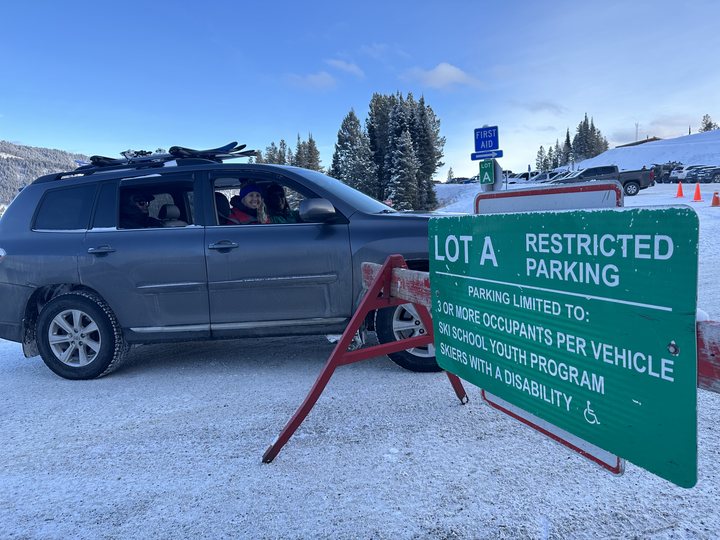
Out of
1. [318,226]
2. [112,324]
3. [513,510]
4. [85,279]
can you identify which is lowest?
[513,510]

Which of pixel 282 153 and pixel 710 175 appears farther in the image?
pixel 282 153

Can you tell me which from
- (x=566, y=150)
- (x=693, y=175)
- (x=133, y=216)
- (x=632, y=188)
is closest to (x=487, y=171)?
(x=133, y=216)

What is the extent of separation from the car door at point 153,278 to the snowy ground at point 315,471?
535 mm

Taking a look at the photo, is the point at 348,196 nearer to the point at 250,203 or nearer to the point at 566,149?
the point at 250,203

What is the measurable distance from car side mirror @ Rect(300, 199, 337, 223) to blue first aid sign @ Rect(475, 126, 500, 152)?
11.1 meters

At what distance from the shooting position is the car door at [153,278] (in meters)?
4.17

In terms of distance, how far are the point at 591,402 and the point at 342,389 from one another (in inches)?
95.8

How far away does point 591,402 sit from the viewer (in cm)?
157

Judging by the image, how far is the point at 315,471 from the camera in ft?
8.41

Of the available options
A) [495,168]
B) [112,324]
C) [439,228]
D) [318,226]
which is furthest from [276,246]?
[495,168]

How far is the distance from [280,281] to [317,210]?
2.31 feet

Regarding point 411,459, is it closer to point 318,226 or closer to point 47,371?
point 318,226

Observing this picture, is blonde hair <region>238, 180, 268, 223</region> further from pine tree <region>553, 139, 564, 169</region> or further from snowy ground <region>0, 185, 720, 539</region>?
pine tree <region>553, 139, 564, 169</region>

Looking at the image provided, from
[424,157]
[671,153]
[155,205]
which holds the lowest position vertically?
[155,205]
